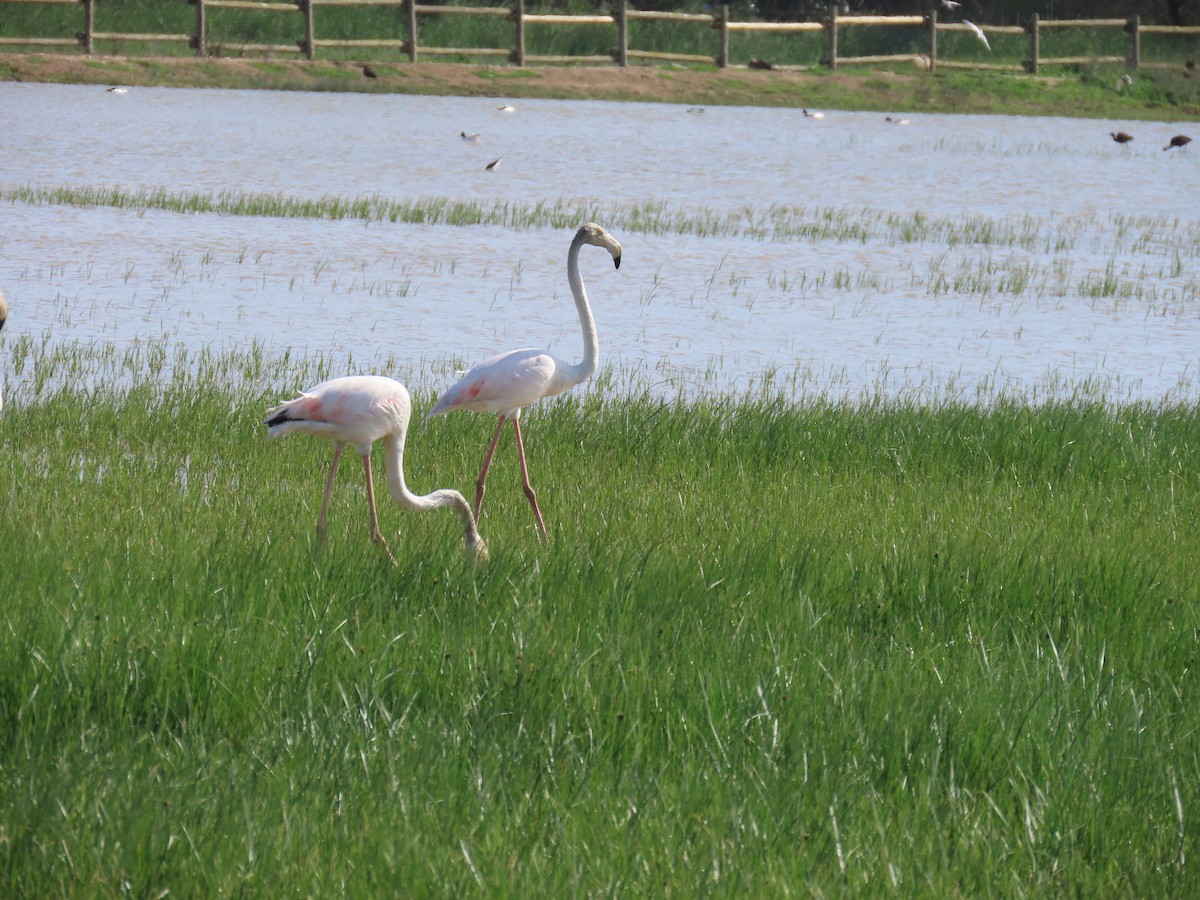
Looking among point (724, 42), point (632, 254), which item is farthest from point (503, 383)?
point (724, 42)

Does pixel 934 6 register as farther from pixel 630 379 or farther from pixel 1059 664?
pixel 1059 664

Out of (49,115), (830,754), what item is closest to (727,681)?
(830,754)

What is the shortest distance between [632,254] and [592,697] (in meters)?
13.3

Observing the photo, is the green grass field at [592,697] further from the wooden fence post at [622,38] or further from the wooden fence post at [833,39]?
the wooden fence post at [833,39]

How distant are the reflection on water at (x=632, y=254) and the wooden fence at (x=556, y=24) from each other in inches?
141

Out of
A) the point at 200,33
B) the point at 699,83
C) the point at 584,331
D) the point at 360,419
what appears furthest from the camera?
the point at 699,83

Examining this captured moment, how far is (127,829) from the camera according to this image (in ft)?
11.3

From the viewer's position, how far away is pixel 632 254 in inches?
684

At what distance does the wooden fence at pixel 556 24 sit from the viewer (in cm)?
3369

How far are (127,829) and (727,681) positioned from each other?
5.85ft

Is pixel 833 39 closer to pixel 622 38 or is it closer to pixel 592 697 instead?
pixel 622 38

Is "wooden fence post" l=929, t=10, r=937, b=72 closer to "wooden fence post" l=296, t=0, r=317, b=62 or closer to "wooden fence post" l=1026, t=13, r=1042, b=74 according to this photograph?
"wooden fence post" l=1026, t=13, r=1042, b=74

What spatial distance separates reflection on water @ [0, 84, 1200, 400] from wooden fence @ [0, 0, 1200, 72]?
141 inches

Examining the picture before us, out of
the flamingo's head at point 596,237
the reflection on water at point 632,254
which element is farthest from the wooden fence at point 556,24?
the flamingo's head at point 596,237
